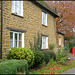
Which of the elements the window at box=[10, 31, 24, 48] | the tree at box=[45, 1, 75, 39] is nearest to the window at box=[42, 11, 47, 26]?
the window at box=[10, 31, 24, 48]

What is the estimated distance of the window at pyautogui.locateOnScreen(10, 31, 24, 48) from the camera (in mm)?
8790

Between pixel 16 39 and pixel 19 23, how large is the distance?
1.26 m

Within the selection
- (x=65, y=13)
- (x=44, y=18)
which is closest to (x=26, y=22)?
(x=44, y=18)

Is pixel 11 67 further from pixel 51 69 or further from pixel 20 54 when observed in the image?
pixel 51 69

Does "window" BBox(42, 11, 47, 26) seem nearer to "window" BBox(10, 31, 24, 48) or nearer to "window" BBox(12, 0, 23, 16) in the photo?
"window" BBox(12, 0, 23, 16)

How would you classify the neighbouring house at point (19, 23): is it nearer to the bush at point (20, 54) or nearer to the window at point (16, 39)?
the window at point (16, 39)

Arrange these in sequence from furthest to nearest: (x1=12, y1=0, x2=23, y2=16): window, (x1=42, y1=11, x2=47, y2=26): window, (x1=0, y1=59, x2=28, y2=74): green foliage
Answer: (x1=42, y1=11, x2=47, y2=26): window < (x1=12, y1=0, x2=23, y2=16): window < (x1=0, y1=59, x2=28, y2=74): green foliage

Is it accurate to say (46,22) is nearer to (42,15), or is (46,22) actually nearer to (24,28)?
(42,15)

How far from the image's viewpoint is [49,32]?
1543 centimetres

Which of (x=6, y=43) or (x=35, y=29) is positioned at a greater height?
(x=35, y=29)

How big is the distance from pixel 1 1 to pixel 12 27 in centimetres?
187

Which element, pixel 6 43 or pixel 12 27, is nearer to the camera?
pixel 6 43

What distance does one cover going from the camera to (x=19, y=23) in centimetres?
948

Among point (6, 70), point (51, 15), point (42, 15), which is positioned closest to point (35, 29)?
point (42, 15)
